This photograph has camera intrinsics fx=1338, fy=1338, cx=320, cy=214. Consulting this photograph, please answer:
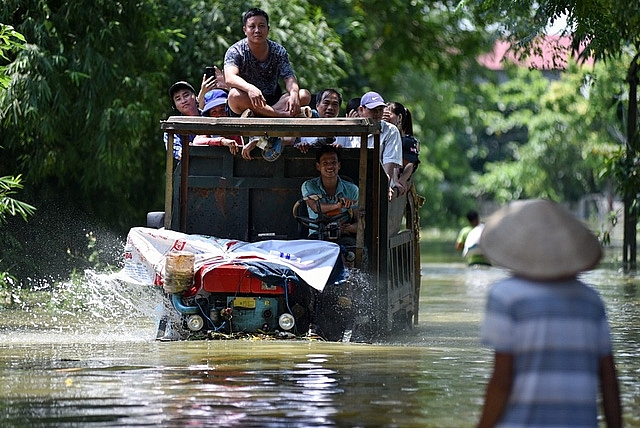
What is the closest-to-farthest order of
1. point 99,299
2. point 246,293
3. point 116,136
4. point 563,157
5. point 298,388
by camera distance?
1. point 298,388
2. point 246,293
3. point 99,299
4. point 116,136
5. point 563,157

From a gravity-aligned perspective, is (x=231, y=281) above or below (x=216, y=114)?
below

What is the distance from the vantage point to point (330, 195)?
40.0 feet

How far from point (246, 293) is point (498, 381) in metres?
6.61

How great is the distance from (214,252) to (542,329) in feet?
22.8

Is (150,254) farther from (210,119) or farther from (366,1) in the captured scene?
(366,1)

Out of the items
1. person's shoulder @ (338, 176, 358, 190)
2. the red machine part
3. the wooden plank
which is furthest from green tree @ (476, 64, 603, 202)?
the red machine part

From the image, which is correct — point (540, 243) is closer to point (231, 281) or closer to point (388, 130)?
point (231, 281)

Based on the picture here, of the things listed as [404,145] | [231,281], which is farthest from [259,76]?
[231,281]

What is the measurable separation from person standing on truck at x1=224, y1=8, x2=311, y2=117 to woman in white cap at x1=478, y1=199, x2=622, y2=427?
7.34m

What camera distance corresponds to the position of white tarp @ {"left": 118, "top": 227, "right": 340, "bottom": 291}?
1138cm

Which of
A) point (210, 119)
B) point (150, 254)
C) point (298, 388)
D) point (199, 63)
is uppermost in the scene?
point (199, 63)

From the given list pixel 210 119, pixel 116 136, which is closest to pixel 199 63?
pixel 116 136

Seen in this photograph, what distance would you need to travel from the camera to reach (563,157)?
54.6 meters

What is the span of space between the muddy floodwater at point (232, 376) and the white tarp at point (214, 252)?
34 centimetres
